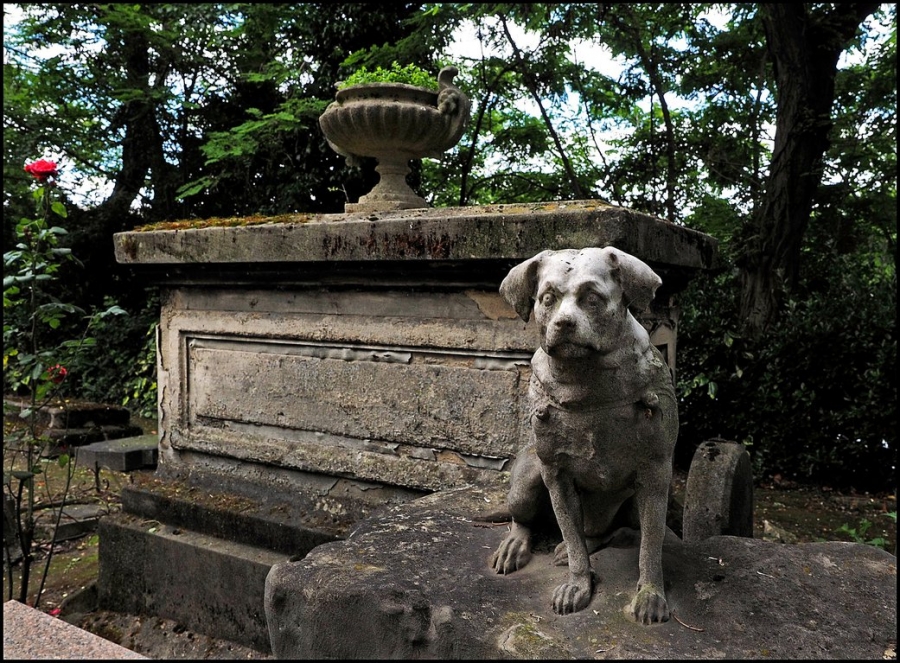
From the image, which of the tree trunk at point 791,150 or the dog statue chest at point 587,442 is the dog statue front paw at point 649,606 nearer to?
the dog statue chest at point 587,442

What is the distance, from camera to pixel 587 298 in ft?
4.64

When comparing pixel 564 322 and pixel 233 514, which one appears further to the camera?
pixel 233 514

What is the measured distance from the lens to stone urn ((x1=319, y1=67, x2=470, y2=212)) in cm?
329

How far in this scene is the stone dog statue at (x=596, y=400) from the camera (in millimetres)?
1423

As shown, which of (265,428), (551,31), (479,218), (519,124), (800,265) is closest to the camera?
(479,218)

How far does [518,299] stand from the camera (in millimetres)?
1601

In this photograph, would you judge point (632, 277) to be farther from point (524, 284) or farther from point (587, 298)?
point (524, 284)

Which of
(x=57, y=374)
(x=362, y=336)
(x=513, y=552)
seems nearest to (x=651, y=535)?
(x=513, y=552)

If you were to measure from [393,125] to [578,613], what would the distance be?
2491 millimetres

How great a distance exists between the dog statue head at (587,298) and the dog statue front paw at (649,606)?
0.59 meters

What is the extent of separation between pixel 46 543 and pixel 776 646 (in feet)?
14.0

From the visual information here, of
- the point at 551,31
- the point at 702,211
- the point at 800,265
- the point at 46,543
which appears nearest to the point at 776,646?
the point at 46,543

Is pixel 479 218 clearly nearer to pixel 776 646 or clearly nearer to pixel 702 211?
pixel 776 646

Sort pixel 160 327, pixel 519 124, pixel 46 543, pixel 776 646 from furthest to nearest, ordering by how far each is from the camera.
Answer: pixel 519 124 < pixel 46 543 < pixel 160 327 < pixel 776 646
